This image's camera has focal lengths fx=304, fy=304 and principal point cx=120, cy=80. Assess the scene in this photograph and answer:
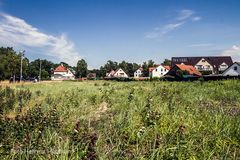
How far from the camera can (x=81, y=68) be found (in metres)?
123

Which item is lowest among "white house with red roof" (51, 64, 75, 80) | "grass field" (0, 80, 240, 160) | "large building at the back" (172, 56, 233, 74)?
"grass field" (0, 80, 240, 160)

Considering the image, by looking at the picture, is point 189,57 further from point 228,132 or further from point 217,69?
point 228,132

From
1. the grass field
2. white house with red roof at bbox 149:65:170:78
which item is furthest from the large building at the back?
the grass field

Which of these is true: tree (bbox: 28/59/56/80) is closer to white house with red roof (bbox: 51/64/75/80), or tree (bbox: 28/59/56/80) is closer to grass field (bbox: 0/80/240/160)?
white house with red roof (bbox: 51/64/75/80)

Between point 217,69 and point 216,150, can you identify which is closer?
point 216,150

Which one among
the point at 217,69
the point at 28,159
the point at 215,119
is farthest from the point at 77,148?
the point at 217,69

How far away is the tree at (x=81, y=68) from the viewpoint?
12162 cm

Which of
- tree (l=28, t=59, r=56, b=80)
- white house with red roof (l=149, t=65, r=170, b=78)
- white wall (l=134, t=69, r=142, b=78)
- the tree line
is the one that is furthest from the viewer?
white wall (l=134, t=69, r=142, b=78)

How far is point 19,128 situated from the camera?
5.87 m

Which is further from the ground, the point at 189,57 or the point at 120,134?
the point at 189,57

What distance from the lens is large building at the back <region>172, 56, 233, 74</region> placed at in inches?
4247

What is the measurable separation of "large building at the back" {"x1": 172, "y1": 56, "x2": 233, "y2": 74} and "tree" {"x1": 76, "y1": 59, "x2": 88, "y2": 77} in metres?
37.5

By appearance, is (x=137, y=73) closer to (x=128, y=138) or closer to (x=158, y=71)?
(x=158, y=71)

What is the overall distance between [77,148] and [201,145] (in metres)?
2.14
